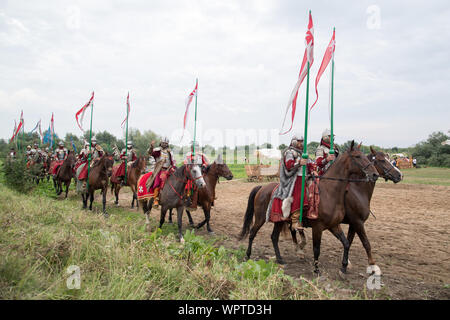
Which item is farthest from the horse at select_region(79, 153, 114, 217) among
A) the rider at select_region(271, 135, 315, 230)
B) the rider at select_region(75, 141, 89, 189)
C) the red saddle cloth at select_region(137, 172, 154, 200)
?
the rider at select_region(271, 135, 315, 230)

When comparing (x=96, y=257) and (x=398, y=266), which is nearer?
(x=96, y=257)

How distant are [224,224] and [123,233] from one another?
477cm

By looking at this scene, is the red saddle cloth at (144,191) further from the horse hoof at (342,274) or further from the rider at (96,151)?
the horse hoof at (342,274)

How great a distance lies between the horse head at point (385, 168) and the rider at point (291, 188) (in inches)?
68.2

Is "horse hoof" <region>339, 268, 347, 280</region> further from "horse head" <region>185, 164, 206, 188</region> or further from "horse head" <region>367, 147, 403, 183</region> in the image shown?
"horse head" <region>185, 164, 206, 188</region>

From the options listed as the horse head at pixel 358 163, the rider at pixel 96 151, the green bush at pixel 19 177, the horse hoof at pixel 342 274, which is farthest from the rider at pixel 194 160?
the green bush at pixel 19 177

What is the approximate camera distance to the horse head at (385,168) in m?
6.20

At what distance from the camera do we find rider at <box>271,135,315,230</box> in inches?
215

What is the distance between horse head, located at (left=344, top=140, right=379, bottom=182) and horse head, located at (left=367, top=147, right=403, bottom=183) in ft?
3.55

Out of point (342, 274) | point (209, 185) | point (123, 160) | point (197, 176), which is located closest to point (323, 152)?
point (342, 274)

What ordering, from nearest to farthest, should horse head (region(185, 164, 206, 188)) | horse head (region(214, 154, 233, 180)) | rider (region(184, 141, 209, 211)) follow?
1. horse head (region(185, 164, 206, 188))
2. rider (region(184, 141, 209, 211))
3. horse head (region(214, 154, 233, 180))

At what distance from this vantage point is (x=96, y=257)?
3943 millimetres
